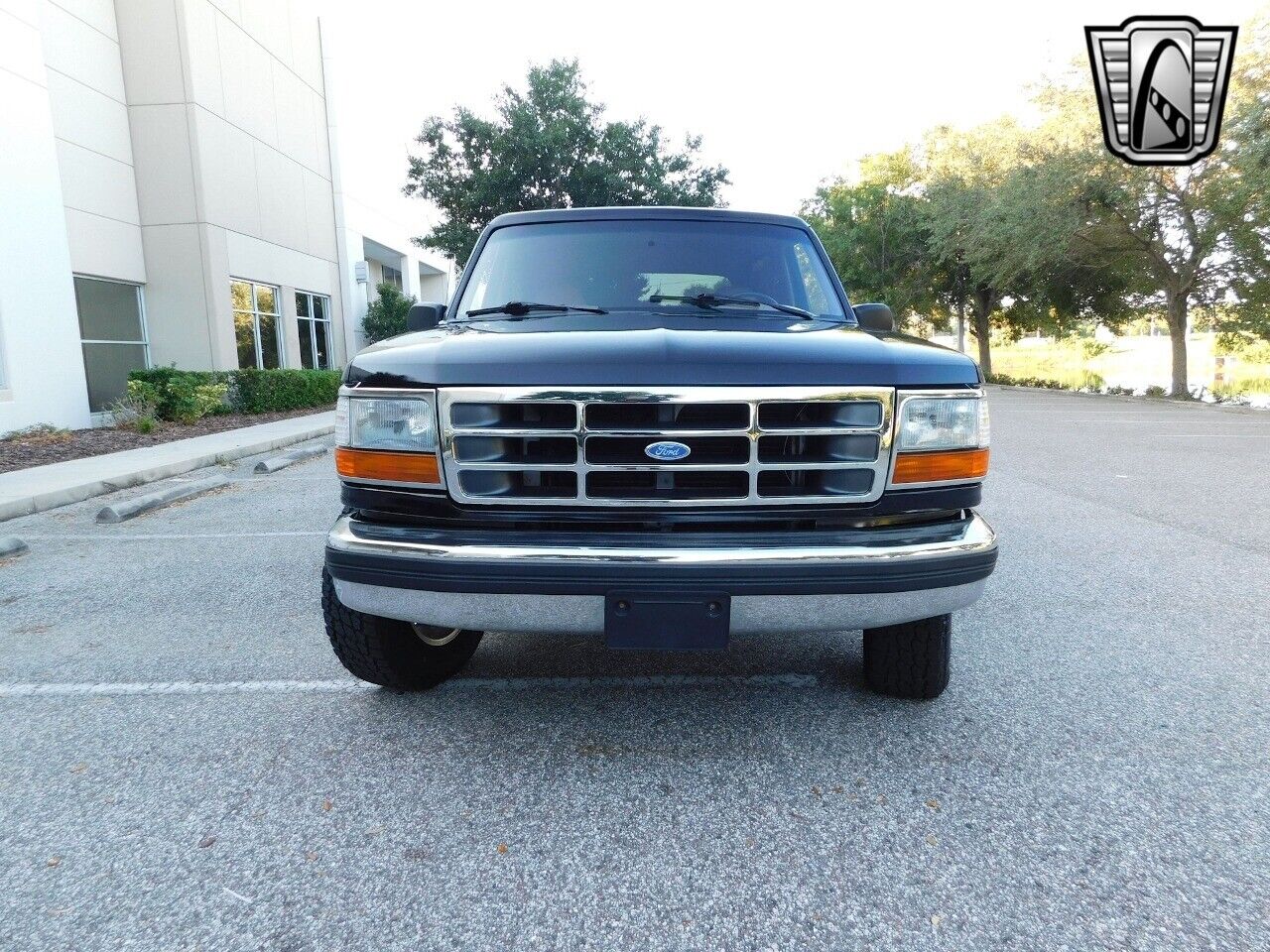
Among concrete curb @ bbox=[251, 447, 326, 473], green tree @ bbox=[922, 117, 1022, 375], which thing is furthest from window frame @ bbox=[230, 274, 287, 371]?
green tree @ bbox=[922, 117, 1022, 375]

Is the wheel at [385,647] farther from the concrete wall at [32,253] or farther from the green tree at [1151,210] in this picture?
the green tree at [1151,210]

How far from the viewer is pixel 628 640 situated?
7.58 ft

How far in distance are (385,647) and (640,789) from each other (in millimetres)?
1047

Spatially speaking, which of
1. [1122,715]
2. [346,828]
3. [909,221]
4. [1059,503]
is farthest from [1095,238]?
[346,828]

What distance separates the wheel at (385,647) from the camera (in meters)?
2.84

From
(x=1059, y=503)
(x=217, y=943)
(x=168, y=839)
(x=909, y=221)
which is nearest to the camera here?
(x=217, y=943)

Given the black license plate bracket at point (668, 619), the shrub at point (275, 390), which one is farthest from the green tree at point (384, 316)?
the black license plate bracket at point (668, 619)

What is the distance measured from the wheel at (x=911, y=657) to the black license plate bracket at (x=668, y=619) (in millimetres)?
809

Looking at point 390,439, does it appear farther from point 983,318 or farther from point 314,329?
point 983,318

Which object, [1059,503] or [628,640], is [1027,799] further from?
[1059,503]

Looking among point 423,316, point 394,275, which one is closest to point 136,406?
point 423,316

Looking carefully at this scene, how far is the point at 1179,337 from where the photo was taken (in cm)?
2033

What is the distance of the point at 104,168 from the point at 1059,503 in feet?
50.5

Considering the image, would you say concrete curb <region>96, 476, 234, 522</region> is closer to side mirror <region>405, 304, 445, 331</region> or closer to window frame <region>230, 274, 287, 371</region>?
side mirror <region>405, 304, 445, 331</region>
